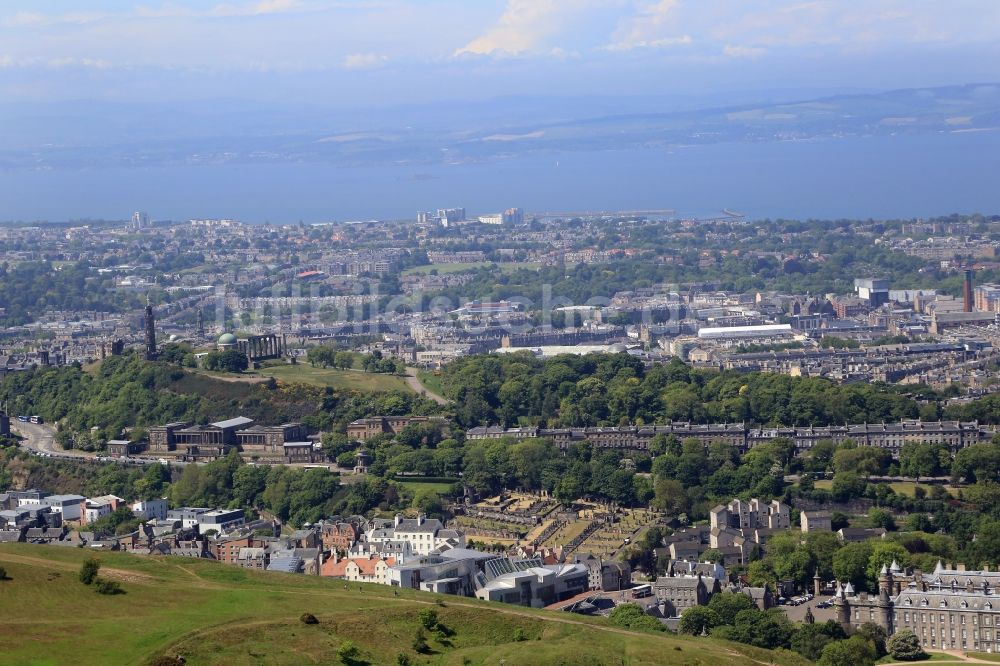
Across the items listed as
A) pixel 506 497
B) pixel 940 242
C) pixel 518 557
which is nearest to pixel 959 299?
pixel 940 242

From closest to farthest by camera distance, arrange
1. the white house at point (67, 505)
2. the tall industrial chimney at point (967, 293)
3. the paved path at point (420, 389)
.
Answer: the white house at point (67, 505), the paved path at point (420, 389), the tall industrial chimney at point (967, 293)

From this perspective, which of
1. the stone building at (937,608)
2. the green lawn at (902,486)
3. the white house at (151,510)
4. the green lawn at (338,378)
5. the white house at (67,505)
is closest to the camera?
the stone building at (937,608)

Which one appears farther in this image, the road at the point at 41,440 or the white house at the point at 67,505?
the road at the point at 41,440

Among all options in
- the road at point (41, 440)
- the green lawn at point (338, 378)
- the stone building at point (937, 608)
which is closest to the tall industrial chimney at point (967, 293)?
the green lawn at point (338, 378)

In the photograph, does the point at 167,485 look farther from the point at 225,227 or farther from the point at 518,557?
the point at 225,227

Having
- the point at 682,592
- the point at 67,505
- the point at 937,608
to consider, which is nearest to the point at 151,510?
the point at 67,505

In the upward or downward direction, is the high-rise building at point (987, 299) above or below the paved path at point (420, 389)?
below

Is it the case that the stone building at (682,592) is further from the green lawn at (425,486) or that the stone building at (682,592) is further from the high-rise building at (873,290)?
the high-rise building at (873,290)
